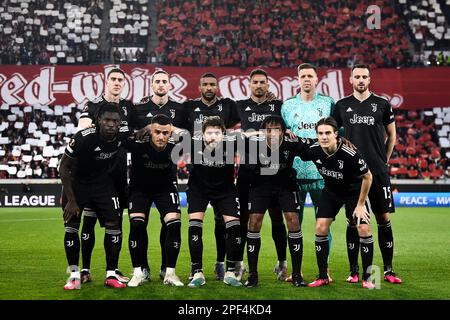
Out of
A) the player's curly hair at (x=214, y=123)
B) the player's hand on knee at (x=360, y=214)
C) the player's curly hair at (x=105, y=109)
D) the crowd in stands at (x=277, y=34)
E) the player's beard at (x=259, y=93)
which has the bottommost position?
the player's hand on knee at (x=360, y=214)

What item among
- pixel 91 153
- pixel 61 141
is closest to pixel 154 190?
pixel 91 153

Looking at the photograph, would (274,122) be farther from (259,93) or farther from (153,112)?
(153,112)

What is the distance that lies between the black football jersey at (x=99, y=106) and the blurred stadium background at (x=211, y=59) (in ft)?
45.1

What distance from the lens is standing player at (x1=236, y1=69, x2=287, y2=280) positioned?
838 centimetres

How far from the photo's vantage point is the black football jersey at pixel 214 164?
26.2 feet

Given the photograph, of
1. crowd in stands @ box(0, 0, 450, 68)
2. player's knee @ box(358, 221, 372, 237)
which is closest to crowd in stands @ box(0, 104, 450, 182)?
crowd in stands @ box(0, 0, 450, 68)

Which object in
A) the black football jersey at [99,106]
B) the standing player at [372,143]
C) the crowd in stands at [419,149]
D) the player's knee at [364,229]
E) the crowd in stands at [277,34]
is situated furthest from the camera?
the crowd in stands at [277,34]

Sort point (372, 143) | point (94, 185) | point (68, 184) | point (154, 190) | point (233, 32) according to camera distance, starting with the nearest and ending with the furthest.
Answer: point (68, 184) < point (94, 185) < point (154, 190) < point (372, 143) < point (233, 32)

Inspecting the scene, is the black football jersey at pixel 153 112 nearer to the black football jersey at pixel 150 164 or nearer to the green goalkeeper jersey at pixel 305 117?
the black football jersey at pixel 150 164

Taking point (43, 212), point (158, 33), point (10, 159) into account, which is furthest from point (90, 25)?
point (43, 212)

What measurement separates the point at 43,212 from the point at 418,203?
13600 mm

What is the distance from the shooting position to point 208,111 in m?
8.60

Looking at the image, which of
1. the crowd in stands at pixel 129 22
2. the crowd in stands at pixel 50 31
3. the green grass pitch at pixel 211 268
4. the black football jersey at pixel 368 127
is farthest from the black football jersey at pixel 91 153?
the crowd in stands at pixel 129 22

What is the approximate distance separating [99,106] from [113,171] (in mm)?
846
